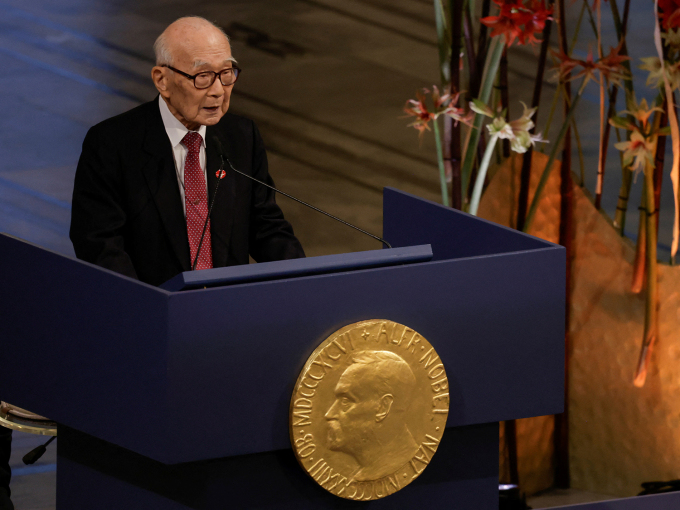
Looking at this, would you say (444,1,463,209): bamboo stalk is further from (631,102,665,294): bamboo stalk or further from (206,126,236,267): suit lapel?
(206,126,236,267): suit lapel

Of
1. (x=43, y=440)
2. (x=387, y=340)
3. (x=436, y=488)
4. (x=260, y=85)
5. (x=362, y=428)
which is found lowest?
(x=43, y=440)

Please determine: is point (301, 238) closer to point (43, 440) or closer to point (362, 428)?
point (43, 440)

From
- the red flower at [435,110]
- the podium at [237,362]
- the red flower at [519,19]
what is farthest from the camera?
the red flower at [435,110]

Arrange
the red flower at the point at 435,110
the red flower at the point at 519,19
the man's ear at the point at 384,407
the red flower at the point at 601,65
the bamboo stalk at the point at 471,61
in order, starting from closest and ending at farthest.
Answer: the man's ear at the point at 384,407 < the red flower at the point at 519,19 < the red flower at the point at 435,110 < the red flower at the point at 601,65 < the bamboo stalk at the point at 471,61

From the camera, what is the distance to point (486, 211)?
300 cm

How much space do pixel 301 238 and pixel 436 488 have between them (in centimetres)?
290

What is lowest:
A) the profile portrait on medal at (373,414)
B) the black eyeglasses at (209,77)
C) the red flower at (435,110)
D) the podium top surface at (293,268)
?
the profile portrait on medal at (373,414)

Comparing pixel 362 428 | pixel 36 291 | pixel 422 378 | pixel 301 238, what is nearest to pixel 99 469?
pixel 36 291

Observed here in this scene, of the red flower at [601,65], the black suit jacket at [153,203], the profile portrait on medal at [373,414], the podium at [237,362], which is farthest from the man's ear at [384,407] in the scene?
the red flower at [601,65]

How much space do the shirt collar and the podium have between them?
57 centimetres

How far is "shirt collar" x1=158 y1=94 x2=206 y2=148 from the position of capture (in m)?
1.99

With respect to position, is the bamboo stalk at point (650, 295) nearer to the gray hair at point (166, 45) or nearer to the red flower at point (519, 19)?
the red flower at point (519, 19)

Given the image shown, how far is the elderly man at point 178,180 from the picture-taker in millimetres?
1866

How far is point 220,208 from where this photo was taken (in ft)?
6.52
